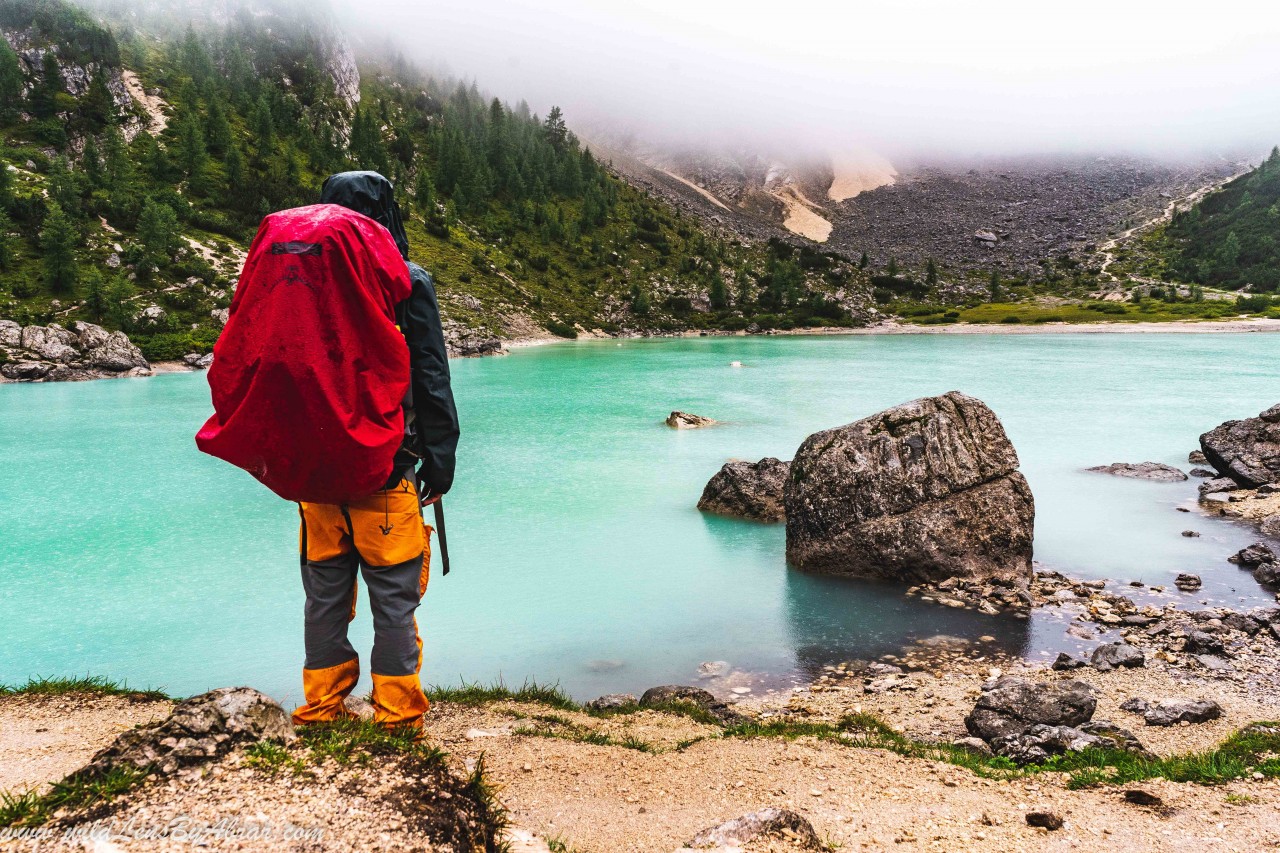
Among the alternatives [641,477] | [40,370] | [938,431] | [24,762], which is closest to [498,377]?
[40,370]

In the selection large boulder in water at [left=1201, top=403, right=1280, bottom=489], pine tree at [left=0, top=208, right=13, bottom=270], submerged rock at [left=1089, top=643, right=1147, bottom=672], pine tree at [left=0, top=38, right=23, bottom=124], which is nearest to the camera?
submerged rock at [left=1089, top=643, right=1147, bottom=672]

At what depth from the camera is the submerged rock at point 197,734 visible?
3.54 metres

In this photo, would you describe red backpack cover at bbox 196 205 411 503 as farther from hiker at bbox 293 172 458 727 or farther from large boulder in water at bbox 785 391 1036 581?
large boulder in water at bbox 785 391 1036 581

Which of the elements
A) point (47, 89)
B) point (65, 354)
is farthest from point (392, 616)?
point (47, 89)

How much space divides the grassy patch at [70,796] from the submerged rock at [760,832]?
3022mm

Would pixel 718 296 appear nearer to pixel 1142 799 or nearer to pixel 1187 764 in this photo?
pixel 1187 764

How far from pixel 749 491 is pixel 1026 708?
1036 cm

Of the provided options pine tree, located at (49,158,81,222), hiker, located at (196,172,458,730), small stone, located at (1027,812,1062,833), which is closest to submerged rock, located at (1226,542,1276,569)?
small stone, located at (1027,812,1062,833)

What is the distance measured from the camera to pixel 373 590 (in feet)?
15.5

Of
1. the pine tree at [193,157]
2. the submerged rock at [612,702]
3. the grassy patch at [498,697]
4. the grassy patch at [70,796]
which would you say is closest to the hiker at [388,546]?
the grassy patch at [70,796]

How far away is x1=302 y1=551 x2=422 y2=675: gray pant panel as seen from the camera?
15.3 feet

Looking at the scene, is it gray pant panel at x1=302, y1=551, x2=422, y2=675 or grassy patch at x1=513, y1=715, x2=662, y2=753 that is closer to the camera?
gray pant panel at x1=302, y1=551, x2=422, y2=675

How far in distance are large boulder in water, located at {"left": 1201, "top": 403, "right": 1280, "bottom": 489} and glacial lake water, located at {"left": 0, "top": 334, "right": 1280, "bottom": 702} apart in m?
1.10

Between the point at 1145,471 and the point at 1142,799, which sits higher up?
the point at 1142,799
